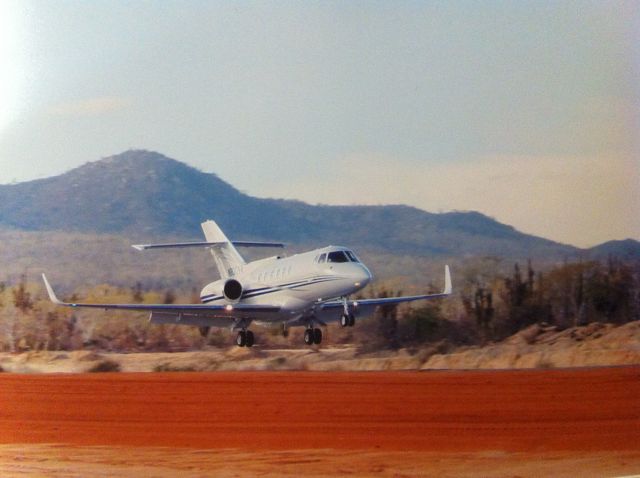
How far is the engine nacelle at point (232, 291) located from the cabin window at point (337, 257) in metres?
4.76

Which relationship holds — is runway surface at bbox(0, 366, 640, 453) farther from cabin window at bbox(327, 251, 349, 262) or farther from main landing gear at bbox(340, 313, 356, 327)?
cabin window at bbox(327, 251, 349, 262)

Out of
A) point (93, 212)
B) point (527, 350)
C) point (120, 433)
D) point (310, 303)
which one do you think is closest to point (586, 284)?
point (527, 350)

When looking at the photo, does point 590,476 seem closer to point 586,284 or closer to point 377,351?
point 377,351

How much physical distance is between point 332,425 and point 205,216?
186ft

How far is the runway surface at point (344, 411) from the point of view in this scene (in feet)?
84.1

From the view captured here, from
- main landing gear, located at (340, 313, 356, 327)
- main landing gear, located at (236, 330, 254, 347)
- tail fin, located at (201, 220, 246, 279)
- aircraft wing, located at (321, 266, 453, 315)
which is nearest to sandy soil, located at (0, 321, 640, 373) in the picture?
main landing gear, located at (236, 330, 254, 347)

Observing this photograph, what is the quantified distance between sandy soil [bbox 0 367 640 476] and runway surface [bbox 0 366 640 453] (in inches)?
1.8

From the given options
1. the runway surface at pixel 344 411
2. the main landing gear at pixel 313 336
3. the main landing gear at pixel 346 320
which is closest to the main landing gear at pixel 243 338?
the main landing gear at pixel 313 336

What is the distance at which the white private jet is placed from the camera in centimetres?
3906

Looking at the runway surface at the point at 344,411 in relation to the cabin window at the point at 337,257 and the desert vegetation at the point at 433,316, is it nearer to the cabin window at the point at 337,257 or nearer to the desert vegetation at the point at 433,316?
the cabin window at the point at 337,257

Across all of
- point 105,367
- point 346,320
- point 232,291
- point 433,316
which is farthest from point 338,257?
point 105,367

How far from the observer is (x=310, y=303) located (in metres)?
40.5

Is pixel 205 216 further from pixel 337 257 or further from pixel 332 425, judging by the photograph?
pixel 332 425

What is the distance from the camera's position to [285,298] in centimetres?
4106
